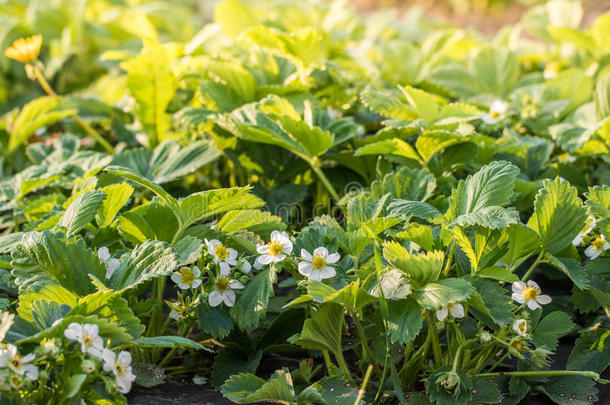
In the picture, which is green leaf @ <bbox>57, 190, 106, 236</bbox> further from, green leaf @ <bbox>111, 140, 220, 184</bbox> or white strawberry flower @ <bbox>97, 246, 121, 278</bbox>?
green leaf @ <bbox>111, 140, 220, 184</bbox>

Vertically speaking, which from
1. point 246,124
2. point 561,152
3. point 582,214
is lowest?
point 561,152

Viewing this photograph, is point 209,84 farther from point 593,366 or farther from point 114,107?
point 593,366

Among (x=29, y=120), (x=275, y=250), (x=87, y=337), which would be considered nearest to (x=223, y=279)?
(x=275, y=250)

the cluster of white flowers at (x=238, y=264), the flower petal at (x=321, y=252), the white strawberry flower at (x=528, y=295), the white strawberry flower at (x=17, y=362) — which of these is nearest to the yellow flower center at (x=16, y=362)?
the white strawberry flower at (x=17, y=362)

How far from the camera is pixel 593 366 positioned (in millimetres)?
1333

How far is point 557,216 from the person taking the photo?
130 centimetres

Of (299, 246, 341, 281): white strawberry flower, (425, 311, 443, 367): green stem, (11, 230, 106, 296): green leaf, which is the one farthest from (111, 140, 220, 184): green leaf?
(425, 311, 443, 367): green stem

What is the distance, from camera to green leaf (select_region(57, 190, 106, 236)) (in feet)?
4.43

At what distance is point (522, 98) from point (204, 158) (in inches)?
42.6

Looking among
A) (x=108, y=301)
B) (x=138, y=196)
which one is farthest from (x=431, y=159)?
(x=108, y=301)

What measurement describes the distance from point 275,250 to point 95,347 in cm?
41

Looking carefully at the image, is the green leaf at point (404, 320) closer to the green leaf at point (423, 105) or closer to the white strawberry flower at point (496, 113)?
the green leaf at point (423, 105)

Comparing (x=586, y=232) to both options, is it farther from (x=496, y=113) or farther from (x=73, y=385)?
(x=73, y=385)

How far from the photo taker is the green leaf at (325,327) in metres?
1.26
